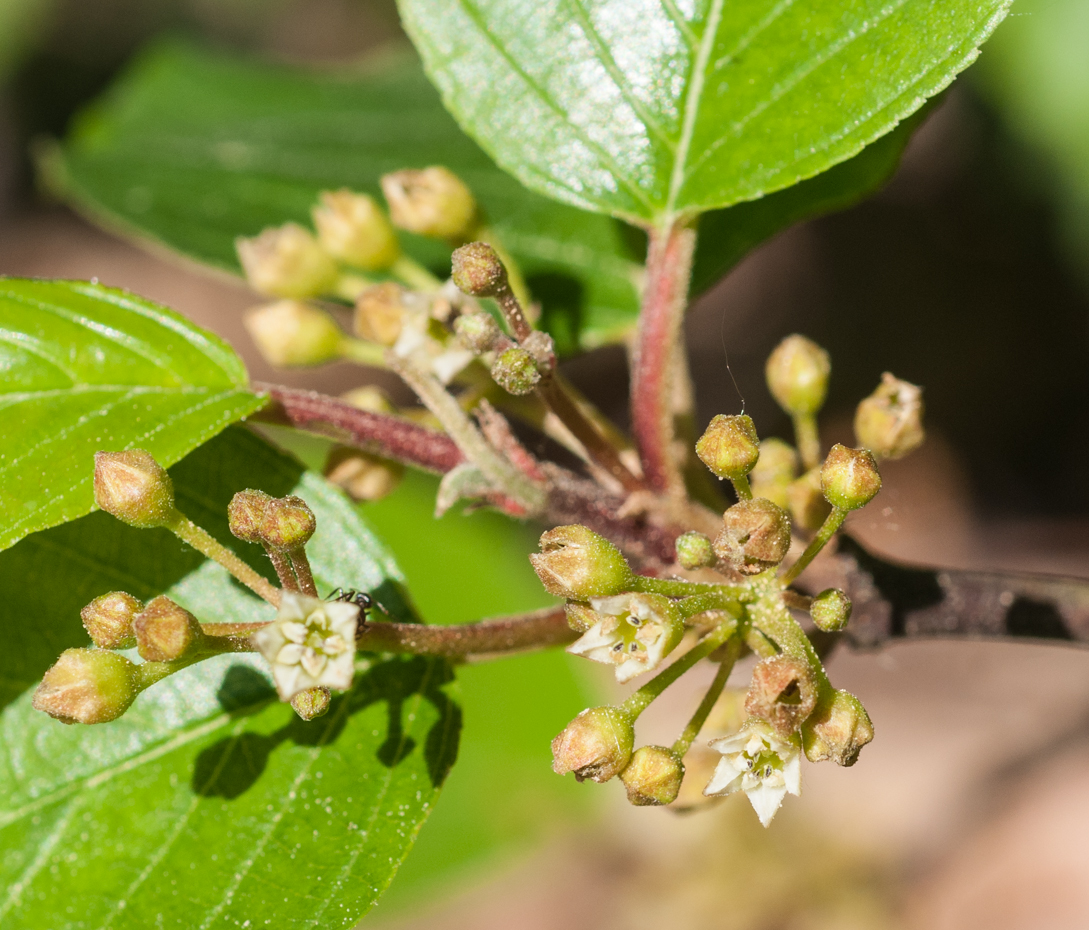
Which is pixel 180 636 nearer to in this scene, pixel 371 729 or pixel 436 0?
pixel 371 729

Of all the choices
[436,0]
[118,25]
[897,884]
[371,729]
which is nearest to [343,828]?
[371,729]

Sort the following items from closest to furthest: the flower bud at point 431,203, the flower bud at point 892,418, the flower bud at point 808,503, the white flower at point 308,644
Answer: the white flower at point 308,644, the flower bud at point 808,503, the flower bud at point 892,418, the flower bud at point 431,203

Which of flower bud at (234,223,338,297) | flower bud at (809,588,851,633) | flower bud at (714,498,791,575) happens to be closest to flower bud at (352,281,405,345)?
flower bud at (234,223,338,297)

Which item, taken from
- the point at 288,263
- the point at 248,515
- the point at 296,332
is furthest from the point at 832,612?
the point at 288,263

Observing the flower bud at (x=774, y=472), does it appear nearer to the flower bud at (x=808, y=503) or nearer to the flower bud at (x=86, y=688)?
the flower bud at (x=808, y=503)

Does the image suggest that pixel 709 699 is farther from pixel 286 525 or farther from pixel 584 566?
pixel 286 525

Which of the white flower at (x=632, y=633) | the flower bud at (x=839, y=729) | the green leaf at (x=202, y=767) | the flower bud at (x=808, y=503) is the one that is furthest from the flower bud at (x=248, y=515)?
the flower bud at (x=808, y=503)
